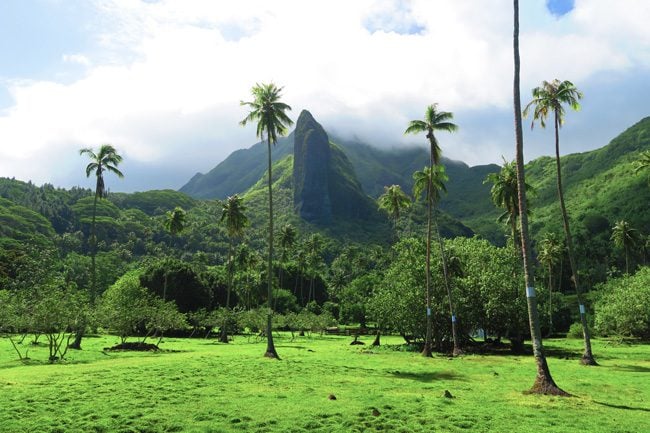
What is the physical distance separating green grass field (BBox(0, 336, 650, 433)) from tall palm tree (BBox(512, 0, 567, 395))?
1157mm

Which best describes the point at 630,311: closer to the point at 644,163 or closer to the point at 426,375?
the point at 644,163

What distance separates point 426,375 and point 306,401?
13.3 m

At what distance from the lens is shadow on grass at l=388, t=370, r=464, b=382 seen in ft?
94.3

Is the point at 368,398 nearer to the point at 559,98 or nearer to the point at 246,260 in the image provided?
the point at 559,98

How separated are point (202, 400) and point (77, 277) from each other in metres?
150

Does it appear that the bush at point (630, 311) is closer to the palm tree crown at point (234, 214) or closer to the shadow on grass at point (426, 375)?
the shadow on grass at point (426, 375)

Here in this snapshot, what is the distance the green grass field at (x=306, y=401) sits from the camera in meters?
16.0

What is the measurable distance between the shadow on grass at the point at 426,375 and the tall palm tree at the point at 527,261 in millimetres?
6421

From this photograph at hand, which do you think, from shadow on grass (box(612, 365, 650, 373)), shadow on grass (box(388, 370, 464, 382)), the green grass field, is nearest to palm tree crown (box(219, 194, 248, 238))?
the green grass field

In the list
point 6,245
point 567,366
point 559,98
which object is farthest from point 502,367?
point 6,245

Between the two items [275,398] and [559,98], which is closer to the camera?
[275,398]

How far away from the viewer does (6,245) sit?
16462 cm

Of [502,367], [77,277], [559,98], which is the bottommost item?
[502,367]

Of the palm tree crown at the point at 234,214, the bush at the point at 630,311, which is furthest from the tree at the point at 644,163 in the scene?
the palm tree crown at the point at 234,214
